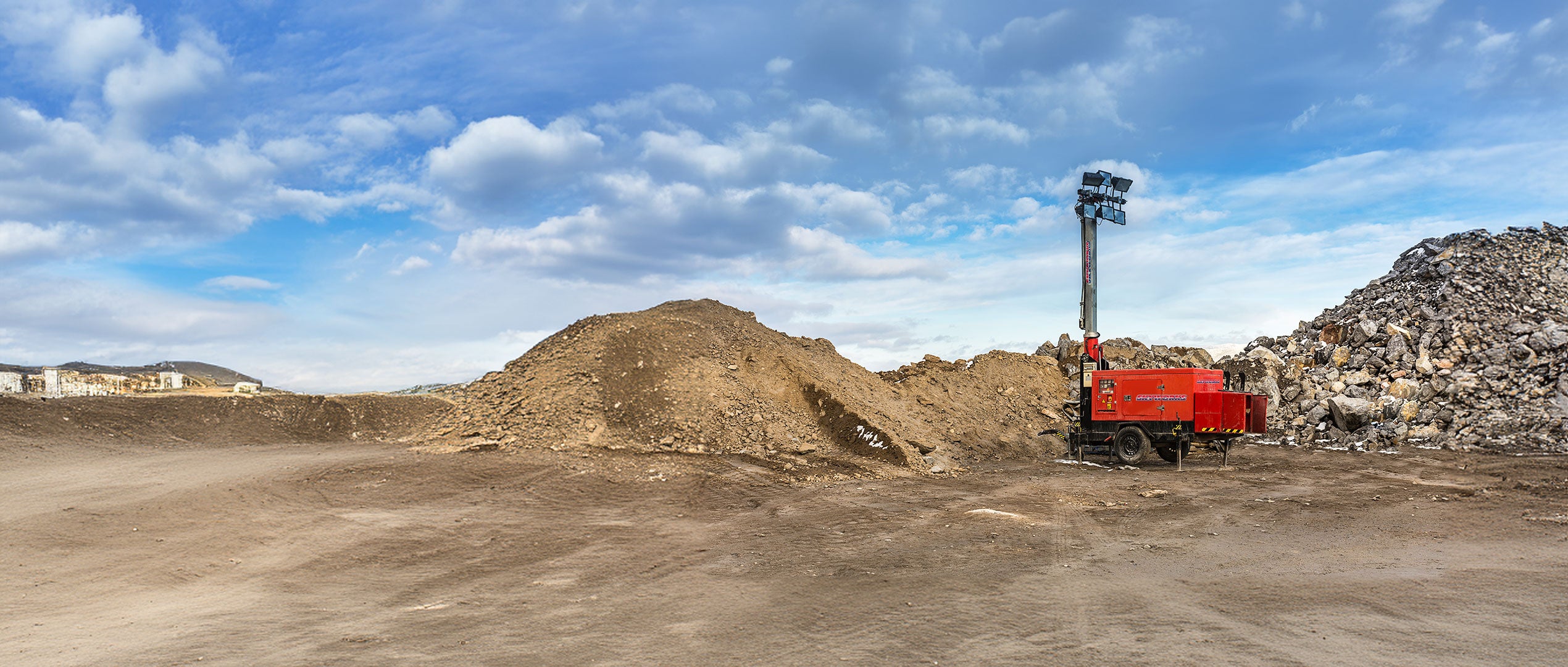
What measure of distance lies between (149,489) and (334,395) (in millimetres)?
17748

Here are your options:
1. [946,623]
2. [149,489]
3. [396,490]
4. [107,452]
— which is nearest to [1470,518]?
[946,623]

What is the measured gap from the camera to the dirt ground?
695 cm

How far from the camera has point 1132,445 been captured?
2064 cm

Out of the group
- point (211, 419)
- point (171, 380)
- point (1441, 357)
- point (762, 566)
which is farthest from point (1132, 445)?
point (171, 380)

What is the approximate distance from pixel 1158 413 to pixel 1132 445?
3.52 ft

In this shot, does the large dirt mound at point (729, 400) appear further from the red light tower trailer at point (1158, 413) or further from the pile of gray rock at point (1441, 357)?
the pile of gray rock at point (1441, 357)

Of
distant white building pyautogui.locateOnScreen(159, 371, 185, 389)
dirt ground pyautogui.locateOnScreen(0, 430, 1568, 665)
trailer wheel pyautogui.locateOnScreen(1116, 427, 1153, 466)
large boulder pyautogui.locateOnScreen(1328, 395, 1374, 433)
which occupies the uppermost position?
distant white building pyautogui.locateOnScreen(159, 371, 185, 389)

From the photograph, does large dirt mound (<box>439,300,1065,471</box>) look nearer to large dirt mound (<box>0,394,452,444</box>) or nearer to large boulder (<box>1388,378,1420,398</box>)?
large dirt mound (<box>0,394,452,444</box>)

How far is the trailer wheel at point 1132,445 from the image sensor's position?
2047 centimetres

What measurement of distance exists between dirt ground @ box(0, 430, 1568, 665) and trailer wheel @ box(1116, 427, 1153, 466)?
100 inches

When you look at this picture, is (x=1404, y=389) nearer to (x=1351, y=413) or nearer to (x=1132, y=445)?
(x=1351, y=413)

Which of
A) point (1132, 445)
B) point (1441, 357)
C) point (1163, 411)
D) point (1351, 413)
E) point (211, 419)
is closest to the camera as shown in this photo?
point (1163, 411)

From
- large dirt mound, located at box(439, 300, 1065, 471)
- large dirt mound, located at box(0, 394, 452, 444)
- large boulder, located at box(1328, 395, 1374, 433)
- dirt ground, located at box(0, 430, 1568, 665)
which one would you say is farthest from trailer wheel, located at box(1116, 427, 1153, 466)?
large dirt mound, located at box(0, 394, 452, 444)

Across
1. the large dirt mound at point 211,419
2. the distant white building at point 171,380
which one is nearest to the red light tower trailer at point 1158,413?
the large dirt mound at point 211,419
